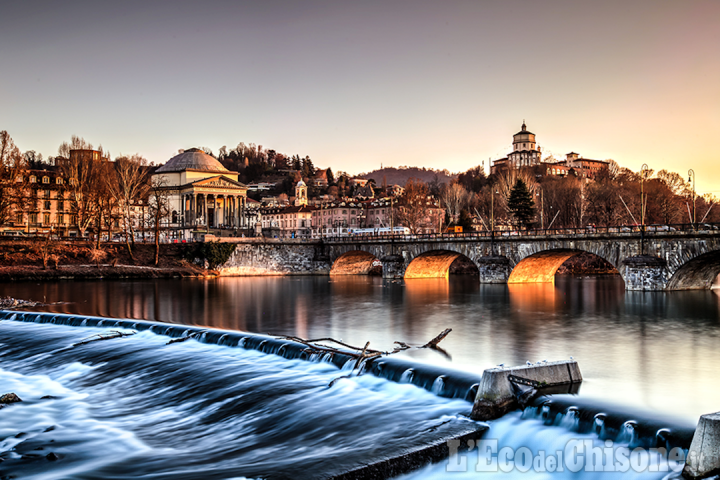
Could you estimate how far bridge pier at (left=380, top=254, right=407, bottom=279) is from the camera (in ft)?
184

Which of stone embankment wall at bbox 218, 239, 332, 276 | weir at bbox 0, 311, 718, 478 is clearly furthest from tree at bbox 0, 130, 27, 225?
weir at bbox 0, 311, 718, 478

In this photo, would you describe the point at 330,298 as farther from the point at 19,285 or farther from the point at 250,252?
the point at 250,252

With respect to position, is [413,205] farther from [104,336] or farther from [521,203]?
[104,336]

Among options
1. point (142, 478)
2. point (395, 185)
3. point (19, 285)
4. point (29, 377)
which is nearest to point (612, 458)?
point (142, 478)

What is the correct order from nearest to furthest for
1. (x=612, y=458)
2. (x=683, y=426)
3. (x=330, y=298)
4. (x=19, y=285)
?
(x=612, y=458)
(x=683, y=426)
(x=330, y=298)
(x=19, y=285)

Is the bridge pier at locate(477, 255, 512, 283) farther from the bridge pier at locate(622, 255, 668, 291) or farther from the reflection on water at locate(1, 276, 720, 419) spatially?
the bridge pier at locate(622, 255, 668, 291)

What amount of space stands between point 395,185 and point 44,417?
189304mm

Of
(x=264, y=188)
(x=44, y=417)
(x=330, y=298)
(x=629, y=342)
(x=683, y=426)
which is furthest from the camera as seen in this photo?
(x=264, y=188)

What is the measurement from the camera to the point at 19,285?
1732 inches

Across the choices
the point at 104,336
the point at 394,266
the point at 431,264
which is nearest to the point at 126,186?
the point at 394,266

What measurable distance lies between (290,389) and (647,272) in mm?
31032

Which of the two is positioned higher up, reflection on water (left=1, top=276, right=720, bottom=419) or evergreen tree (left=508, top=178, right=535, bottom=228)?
evergreen tree (left=508, top=178, right=535, bottom=228)

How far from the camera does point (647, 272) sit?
37.0m

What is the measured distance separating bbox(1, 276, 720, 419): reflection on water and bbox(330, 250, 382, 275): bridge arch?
22162 millimetres
